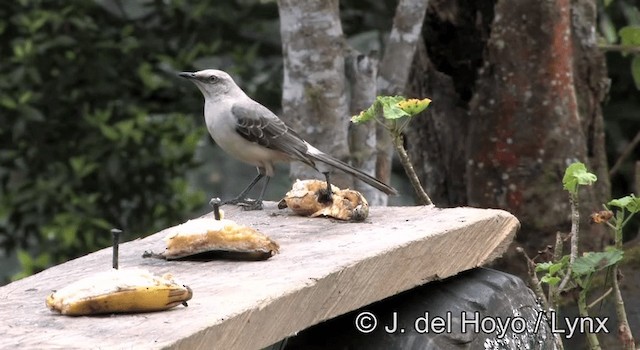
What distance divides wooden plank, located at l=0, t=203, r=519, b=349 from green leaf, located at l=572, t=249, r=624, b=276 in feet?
0.66

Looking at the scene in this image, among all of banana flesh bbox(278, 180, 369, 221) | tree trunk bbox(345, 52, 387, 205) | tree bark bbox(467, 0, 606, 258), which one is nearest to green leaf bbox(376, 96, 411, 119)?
banana flesh bbox(278, 180, 369, 221)

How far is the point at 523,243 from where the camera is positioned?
4883 millimetres

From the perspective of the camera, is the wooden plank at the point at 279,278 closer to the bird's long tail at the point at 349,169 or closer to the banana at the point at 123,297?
the banana at the point at 123,297

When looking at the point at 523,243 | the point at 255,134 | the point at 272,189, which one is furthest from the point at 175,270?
the point at 272,189

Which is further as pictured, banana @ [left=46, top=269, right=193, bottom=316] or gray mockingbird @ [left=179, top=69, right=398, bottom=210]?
gray mockingbird @ [left=179, top=69, right=398, bottom=210]

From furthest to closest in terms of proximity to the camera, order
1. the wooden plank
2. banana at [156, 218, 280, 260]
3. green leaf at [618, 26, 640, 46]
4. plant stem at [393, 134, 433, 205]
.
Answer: green leaf at [618, 26, 640, 46], plant stem at [393, 134, 433, 205], banana at [156, 218, 280, 260], the wooden plank

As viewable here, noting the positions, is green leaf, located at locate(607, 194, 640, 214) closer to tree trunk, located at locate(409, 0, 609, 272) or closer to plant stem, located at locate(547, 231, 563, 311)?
plant stem, located at locate(547, 231, 563, 311)

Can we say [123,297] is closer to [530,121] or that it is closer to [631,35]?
[530,121]

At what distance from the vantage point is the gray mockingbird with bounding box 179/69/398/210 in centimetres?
453

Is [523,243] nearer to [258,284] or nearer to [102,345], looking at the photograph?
[258,284]

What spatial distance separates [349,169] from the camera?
171 inches

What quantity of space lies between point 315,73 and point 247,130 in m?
0.37

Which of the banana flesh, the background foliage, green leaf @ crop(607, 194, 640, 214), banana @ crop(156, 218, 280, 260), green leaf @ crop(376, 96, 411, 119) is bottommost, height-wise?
the background foliage

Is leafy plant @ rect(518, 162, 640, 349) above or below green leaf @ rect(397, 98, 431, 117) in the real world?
below
